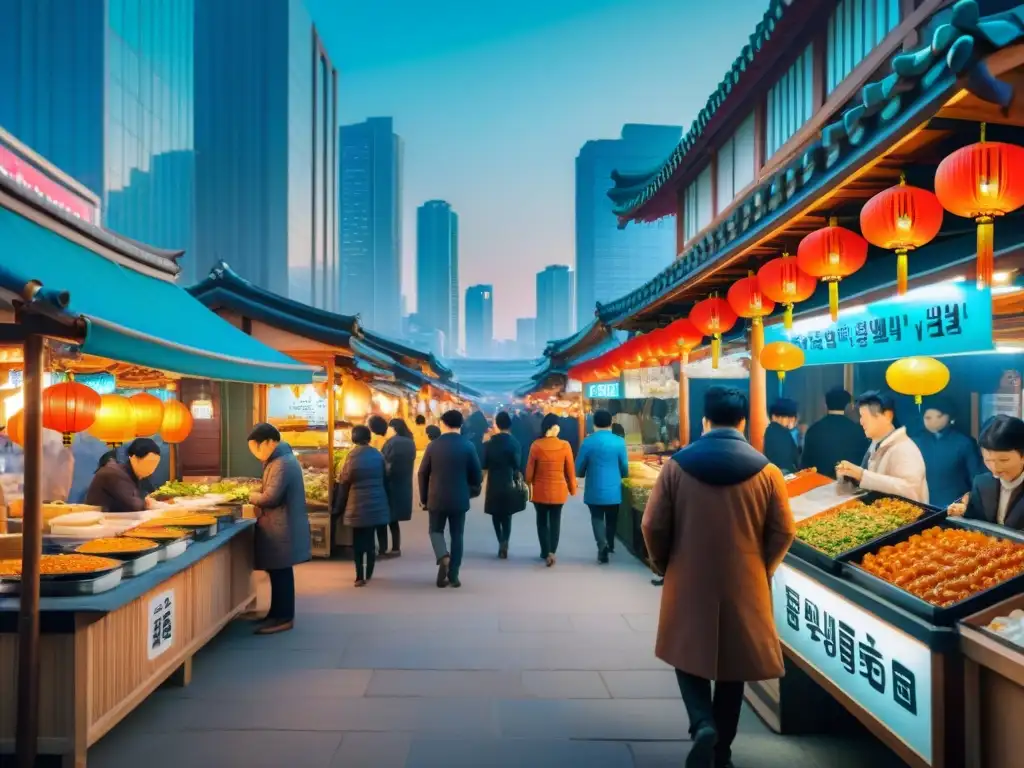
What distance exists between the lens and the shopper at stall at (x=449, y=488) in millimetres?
8836

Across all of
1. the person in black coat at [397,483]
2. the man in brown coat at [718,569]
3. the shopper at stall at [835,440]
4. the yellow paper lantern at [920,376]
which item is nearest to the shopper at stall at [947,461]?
the shopper at stall at [835,440]

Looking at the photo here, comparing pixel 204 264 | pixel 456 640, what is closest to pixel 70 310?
pixel 456 640

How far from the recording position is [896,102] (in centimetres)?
362

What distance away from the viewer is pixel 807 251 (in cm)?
544

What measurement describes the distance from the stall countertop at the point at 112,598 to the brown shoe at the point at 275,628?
1415 millimetres

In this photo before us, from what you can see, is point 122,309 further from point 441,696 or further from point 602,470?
point 602,470

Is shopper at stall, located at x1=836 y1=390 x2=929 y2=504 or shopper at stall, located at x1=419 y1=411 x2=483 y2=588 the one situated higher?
shopper at stall, located at x1=836 y1=390 x2=929 y2=504

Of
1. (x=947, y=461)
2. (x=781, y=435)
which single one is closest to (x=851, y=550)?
(x=947, y=461)

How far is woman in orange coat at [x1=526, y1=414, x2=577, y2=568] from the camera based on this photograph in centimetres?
999

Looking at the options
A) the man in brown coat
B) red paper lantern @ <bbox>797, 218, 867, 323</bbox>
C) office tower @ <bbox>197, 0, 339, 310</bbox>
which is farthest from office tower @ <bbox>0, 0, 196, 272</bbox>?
the man in brown coat

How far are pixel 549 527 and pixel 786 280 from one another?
5.32 meters

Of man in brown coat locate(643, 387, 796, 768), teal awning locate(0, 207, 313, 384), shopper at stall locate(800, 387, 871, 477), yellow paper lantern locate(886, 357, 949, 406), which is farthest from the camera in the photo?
shopper at stall locate(800, 387, 871, 477)

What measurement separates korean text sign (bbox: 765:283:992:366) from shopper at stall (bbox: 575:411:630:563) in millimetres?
3705

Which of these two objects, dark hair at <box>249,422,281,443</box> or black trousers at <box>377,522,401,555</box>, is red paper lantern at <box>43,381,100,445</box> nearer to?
dark hair at <box>249,422,281,443</box>
